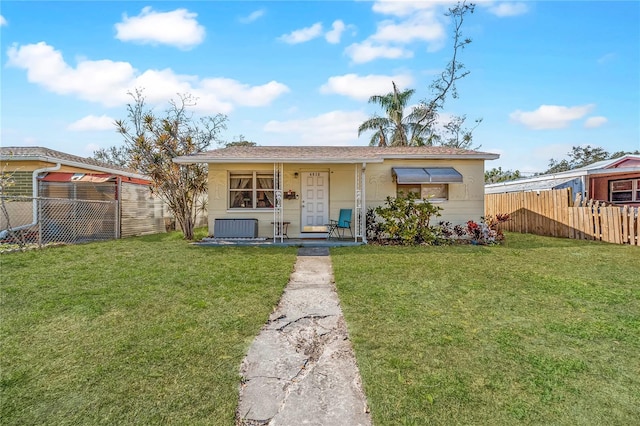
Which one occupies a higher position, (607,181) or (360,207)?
(607,181)

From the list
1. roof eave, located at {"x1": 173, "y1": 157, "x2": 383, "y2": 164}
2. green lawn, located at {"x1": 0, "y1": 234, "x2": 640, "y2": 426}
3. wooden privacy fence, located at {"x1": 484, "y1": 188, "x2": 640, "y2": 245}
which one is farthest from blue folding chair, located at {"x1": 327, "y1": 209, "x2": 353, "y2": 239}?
wooden privacy fence, located at {"x1": 484, "y1": 188, "x2": 640, "y2": 245}

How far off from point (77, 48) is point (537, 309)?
13.6 metres

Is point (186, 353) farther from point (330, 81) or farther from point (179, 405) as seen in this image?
point (330, 81)

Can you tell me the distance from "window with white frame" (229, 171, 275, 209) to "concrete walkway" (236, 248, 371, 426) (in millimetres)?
7091

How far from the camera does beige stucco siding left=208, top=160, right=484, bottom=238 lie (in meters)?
11.4

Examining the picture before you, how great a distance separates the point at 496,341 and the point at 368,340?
4.27 feet

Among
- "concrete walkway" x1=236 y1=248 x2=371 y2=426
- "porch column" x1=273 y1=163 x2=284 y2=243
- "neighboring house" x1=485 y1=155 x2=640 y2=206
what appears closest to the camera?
"concrete walkway" x1=236 y1=248 x2=371 y2=426

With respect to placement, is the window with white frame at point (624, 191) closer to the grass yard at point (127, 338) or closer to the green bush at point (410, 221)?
the green bush at point (410, 221)

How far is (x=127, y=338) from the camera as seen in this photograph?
11.2ft

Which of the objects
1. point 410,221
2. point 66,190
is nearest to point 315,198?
point 410,221

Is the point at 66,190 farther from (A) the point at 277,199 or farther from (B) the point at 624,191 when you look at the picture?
(B) the point at 624,191

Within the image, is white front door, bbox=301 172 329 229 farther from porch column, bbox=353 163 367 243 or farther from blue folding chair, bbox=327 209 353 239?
porch column, bbox=353 163 367 243

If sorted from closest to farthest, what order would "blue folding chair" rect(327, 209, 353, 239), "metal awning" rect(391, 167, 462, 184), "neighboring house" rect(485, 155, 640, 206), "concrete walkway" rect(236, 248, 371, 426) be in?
"concrete walkway" rect(236, 248, 371, 426) < "metal awning" rect(391, 167, 462, 184) < "blue folding chair" rect(327, 209, 353, 239) < "neighboring house" rect(485, 155, 640, 206)

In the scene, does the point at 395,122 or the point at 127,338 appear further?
the point at 395,122
